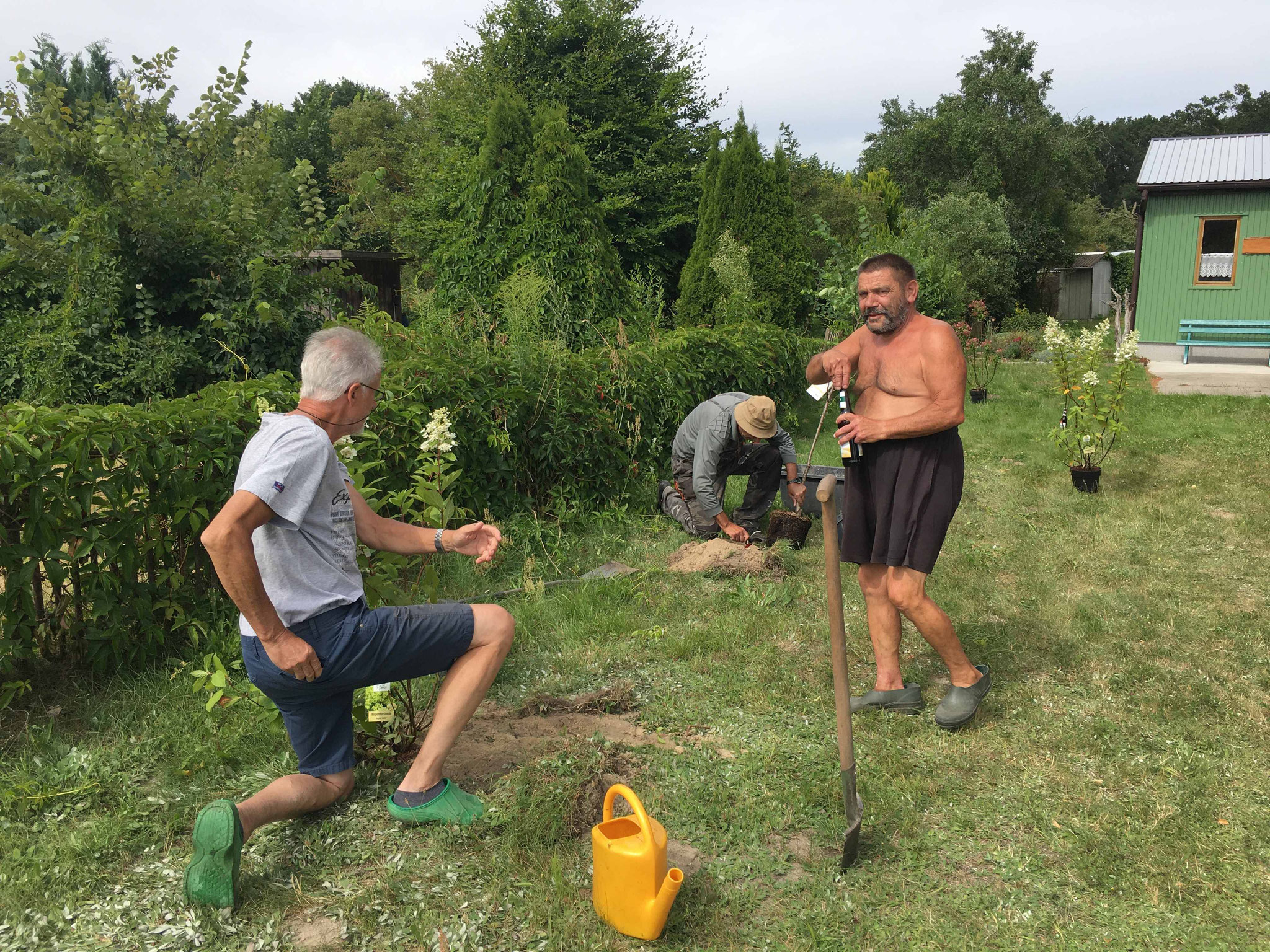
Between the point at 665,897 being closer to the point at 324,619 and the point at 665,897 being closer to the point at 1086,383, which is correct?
the point at 324,619

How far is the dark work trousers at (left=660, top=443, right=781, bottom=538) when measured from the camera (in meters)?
6.43

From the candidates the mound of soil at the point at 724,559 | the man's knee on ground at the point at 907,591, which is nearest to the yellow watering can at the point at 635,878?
the man's knee on ground at the point at 907,591

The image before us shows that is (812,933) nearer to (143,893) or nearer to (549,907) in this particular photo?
(549,907)

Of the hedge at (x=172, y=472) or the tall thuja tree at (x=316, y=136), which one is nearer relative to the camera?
the hedge at (x=172, y=472)

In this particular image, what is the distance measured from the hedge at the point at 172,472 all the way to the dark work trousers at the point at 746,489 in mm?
805

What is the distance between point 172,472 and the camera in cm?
388

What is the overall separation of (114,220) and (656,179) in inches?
531

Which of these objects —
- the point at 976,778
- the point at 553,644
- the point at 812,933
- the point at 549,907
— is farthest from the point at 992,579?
the point at 549,907

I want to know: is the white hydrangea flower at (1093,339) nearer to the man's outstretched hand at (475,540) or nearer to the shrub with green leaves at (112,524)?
the man's outstretched hand at (475,540)

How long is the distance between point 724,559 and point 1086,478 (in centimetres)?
394

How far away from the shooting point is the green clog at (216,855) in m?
2.44

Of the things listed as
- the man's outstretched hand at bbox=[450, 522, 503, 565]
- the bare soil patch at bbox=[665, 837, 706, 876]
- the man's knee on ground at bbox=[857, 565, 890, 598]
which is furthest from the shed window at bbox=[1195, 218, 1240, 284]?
the man's outstretched hand at bbox=[450, 522, 503, 565]

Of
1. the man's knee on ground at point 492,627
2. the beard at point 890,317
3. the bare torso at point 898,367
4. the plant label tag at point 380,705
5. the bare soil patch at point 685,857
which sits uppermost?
the beard at point 890,317

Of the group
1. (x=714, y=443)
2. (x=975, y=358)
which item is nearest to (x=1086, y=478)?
(x=714, y=443)
